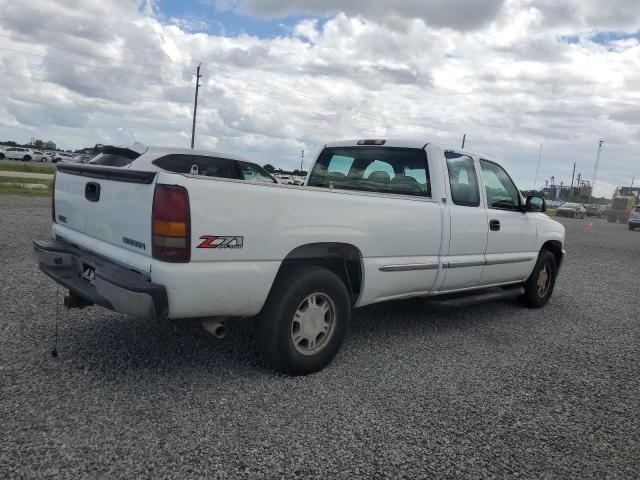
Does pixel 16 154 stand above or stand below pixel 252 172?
below

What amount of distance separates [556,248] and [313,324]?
4.50m

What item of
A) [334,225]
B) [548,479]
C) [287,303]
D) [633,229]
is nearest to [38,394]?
[287,303]

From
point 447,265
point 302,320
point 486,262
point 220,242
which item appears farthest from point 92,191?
point 486,262

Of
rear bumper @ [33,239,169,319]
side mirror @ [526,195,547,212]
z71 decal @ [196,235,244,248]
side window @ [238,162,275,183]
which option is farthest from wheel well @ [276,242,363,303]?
side window @ [238,162,275,183]

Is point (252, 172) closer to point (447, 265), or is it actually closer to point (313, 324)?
point (447, 265)

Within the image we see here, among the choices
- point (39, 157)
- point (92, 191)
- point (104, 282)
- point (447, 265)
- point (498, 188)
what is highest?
point (498, 188)

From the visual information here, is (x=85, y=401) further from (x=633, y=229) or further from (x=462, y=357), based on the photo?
(x=633, y=229)

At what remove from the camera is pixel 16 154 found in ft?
171

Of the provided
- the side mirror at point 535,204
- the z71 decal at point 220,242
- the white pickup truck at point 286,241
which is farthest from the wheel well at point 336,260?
the side mirror at point 535,204

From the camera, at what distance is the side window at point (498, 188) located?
18.2ft

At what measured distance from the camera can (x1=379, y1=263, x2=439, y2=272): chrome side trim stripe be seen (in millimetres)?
4262

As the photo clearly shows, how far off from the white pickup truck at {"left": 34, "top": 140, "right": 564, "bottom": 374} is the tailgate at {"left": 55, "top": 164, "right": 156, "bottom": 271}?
1 cm

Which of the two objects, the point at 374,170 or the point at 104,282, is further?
the point at 374,170

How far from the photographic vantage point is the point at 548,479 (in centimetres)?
274
